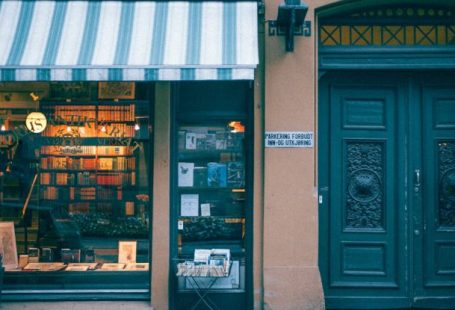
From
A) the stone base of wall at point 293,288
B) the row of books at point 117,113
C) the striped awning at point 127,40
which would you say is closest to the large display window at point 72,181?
the row of books at point 117,113

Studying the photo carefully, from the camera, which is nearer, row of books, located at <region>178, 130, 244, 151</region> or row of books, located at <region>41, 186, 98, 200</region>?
row of books, located at <region>178, 130, 244, 151</region>

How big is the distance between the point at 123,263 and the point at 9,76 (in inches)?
112

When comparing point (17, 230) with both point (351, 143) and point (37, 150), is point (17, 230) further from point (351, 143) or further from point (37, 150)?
point (351, 143)

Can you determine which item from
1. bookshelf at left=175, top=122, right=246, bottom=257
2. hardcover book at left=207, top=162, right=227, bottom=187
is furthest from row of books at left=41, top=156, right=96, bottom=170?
hardcover book at left=207, top=162, right=227, bottom=187

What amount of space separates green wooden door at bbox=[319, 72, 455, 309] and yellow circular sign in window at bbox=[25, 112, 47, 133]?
3.61 meters

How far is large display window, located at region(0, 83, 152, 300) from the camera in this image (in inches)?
316

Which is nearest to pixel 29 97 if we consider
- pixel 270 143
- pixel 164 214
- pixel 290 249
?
pixel 164 214

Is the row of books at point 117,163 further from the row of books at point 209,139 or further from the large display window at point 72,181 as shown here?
the row of books at point 209,139

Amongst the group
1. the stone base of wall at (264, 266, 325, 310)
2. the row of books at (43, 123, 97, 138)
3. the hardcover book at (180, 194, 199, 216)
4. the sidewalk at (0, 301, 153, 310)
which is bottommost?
the sidewalk at (0, 301, 153, 310)

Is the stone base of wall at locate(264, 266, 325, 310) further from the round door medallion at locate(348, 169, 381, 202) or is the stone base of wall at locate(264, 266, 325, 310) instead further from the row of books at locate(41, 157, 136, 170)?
the row of books at locate(41, 157, 136, 170)

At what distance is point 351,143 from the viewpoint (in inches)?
319

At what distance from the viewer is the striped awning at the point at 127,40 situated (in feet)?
21.5

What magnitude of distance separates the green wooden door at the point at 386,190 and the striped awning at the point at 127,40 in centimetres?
179

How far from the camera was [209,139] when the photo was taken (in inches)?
316
